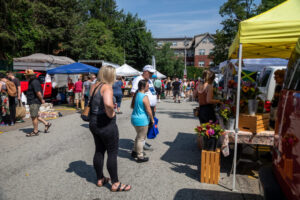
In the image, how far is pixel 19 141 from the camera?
6.58 metres

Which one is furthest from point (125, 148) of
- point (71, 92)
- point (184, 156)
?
point (71, 92)

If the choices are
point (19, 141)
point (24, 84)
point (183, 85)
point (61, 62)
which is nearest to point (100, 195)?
point (19, 141)

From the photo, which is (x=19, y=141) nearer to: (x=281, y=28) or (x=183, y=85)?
(x=281, y=28)

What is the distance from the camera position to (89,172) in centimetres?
447

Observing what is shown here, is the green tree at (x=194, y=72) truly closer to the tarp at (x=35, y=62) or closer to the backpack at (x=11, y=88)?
the tarp at (x=35, y=62)

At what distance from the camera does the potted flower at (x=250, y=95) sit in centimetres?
404

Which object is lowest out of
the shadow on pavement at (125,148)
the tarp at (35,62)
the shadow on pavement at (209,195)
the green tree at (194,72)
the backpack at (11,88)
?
the shadow on pavement at (209,195)

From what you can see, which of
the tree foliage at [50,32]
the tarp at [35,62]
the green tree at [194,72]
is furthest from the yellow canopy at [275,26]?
the green tree at [194,72]

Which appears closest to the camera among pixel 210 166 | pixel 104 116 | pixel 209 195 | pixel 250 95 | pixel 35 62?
→ pixel 104 116

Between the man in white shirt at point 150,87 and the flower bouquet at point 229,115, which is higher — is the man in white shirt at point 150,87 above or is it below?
above

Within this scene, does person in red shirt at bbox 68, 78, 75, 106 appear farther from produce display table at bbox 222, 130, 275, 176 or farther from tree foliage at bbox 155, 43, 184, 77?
tree foliage at bbox 155, 43, 184, 77

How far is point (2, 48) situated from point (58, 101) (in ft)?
26.0

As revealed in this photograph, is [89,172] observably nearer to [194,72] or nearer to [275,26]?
[275,26]

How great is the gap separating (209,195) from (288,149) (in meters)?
1.86
